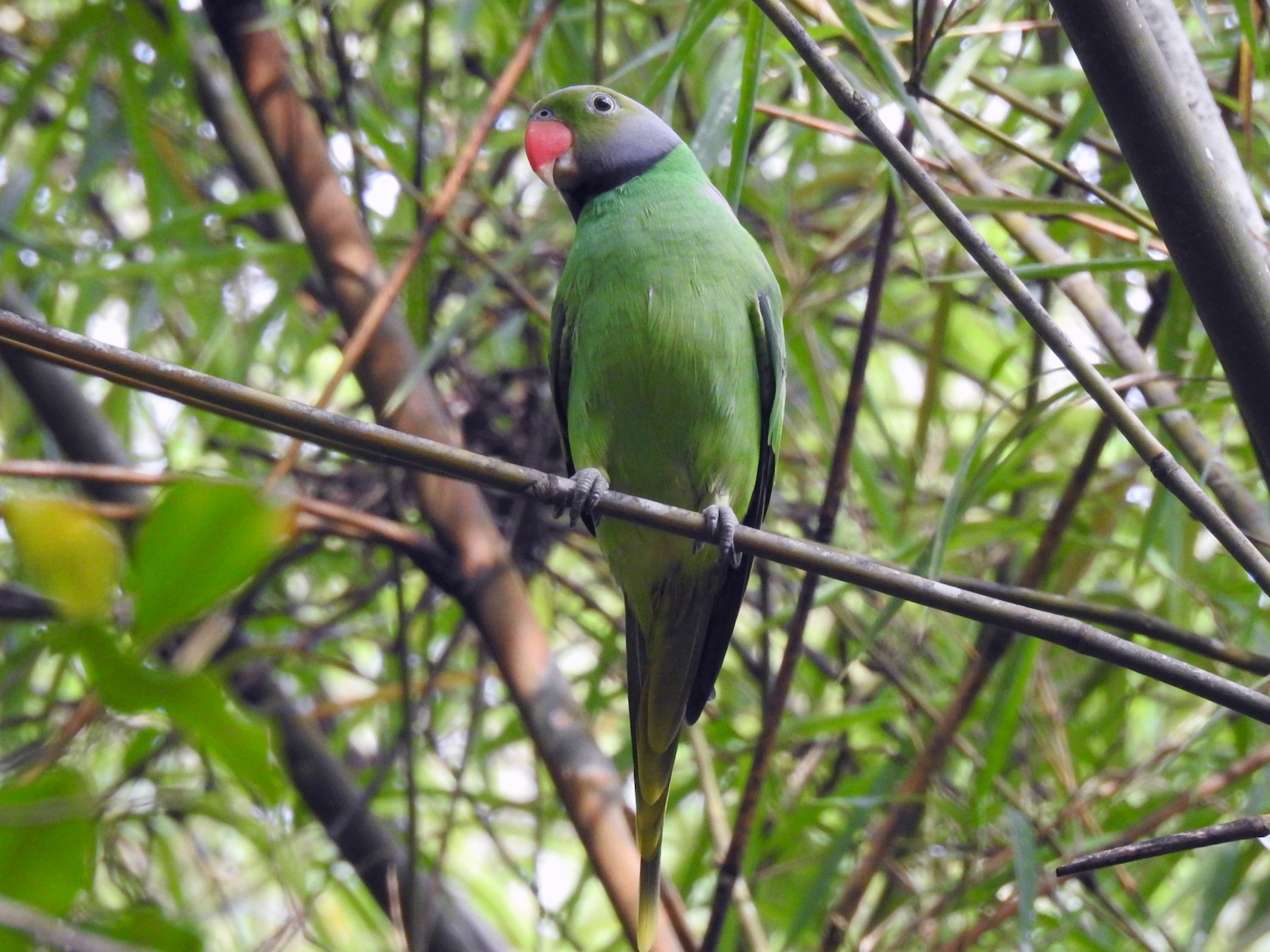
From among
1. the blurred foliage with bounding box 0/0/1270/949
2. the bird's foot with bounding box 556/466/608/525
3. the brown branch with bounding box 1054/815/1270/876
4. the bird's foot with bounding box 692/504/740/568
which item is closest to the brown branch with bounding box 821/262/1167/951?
the blurred foliage with bounding box 0/0/1270/949

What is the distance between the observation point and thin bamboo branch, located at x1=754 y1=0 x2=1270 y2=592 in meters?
1.12

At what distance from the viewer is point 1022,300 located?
1129 mm

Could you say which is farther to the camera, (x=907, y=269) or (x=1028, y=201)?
(x=907, y=269)

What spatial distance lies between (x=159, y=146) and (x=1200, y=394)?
7.83 feet

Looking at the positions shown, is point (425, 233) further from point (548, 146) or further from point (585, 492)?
point (585, 492)

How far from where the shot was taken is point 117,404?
9.52 ft

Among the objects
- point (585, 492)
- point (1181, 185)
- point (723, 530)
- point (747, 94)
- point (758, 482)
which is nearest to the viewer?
point (1181, 185)

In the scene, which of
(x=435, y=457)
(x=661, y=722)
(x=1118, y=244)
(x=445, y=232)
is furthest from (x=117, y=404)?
(x=1118, y=244)

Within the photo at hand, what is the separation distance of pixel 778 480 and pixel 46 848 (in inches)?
108

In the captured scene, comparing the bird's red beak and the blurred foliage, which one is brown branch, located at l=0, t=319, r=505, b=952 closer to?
the blurred foliage

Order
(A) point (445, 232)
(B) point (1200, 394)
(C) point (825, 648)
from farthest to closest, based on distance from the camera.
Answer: (C) point (825, 648) < (A) point (445, 232) < (B) point (1200, 394)

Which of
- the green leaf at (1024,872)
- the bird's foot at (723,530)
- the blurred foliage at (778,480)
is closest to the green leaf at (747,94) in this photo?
the blurred foliage at (778,480)

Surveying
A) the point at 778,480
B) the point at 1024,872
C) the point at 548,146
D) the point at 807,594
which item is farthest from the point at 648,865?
the point at 778,480

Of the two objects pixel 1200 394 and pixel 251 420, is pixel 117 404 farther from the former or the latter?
pixel 1200 394
